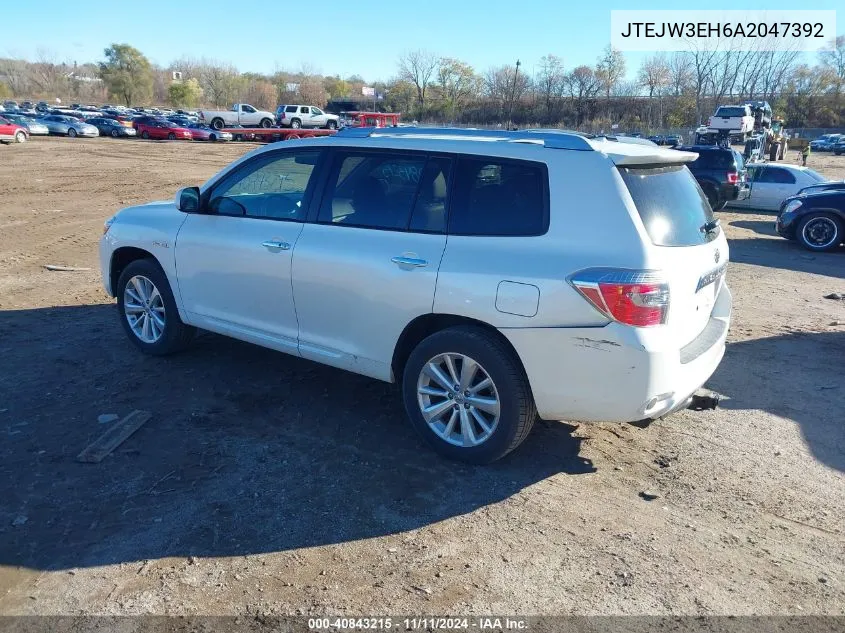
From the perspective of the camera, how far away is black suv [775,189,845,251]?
477 inches

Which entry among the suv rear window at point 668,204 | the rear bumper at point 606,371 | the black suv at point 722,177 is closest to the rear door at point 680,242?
the suv rear window at point 668,204

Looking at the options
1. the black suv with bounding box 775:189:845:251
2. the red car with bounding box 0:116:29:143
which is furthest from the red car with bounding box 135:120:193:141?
the black suv with bounding box 775:189:845:251

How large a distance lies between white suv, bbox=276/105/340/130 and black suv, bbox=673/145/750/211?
34964 millimetres

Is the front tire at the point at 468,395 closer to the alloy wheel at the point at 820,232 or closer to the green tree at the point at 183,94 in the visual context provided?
the alloy wheel at the point at 820,232

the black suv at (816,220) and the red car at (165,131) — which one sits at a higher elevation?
the red car at (165,131)

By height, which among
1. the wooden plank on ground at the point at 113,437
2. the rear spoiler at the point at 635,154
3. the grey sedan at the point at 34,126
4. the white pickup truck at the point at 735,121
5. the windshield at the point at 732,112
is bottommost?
the wooden plank on ground at the point at 113,437

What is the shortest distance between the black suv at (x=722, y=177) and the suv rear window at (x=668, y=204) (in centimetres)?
1402

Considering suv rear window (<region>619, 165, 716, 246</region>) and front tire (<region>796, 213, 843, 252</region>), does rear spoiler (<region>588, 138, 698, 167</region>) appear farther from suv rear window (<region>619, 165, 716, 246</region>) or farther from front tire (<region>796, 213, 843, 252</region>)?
front tire (<region>796, 213, 843, 252</region>)

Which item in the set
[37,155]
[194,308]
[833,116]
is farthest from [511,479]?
[833,116]

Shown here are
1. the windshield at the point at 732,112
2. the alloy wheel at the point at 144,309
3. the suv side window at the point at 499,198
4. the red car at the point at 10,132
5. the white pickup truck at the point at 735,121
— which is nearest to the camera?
the suv side window at the point at 499,198

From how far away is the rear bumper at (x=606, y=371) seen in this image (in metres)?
3.45

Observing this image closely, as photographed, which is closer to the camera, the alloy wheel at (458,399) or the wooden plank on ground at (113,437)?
the alloy wheel at (458,399)

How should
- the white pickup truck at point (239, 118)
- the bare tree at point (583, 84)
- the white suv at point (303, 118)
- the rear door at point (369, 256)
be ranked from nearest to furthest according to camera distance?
the rear door at point (369, 256) → the white suv at point (303, 118) → the white pickup truck at point (239, 118) → the bare tree at point (583, 84)

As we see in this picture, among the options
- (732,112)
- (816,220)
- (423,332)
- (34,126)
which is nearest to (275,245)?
(423,332)
